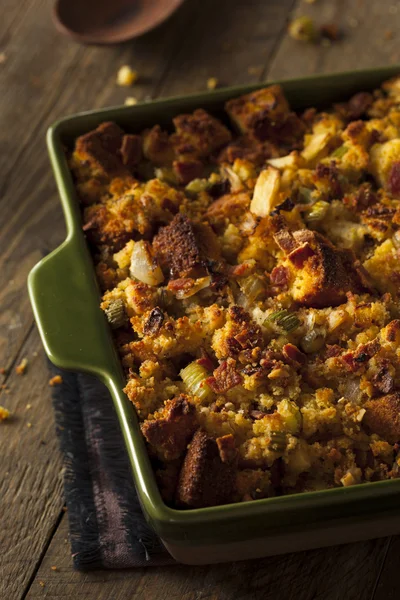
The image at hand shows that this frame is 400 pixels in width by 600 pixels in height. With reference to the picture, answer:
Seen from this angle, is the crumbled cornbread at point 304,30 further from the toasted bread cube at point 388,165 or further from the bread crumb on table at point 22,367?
the bread crumb on table at point 22,367

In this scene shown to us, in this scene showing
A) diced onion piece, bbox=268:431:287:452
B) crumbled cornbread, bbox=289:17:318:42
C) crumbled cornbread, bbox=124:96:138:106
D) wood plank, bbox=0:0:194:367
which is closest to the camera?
diced onion piece, bbox=268:431:287:452

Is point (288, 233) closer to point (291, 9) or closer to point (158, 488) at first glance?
point (158, 488)

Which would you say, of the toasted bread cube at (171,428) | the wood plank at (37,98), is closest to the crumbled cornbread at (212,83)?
the wood plank at (37,98)

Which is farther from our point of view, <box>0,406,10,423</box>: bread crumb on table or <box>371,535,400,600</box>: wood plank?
<box>0,406,10,423</box>: bread crumb on table

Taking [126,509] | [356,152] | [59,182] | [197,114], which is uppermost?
[59,182]

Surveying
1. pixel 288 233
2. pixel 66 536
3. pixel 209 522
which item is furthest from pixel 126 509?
pixel 288 233

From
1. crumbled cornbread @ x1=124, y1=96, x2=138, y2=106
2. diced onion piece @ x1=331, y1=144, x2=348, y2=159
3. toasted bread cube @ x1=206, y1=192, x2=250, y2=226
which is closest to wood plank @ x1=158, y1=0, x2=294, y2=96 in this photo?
crumbled cornbread @ x1=124, y1=96, x2=138, y2=106

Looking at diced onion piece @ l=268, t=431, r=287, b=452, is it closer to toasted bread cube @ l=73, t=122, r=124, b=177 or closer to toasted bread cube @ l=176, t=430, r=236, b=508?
toasted bread cube @ l=176, t=430, r=236, b=508
